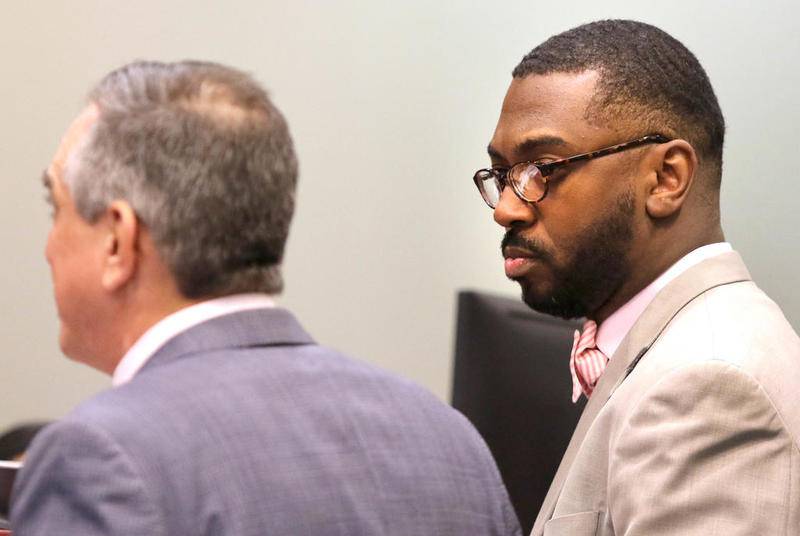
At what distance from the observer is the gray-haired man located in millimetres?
1098

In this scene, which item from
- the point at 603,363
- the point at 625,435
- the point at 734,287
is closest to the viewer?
the point at 625,435

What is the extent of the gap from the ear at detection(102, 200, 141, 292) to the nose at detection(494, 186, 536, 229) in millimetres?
755

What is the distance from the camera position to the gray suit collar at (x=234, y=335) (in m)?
1.20

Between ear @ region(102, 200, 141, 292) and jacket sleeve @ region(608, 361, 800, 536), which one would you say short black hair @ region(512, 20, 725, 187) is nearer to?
jacket sleeve @ region(608, 361, 800, 536)

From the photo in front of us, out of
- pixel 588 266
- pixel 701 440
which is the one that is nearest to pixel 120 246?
pixel 701 440

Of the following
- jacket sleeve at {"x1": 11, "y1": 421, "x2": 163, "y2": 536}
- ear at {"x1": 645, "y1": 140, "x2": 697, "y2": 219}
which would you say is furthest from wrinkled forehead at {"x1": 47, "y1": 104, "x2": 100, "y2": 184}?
ear at {"x1": 645, "y1": 140, "x2": 697, "y2": 219}

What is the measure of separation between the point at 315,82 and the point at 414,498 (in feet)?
6.83

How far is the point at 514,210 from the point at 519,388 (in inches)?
17.6

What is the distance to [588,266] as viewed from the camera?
1.83 meters

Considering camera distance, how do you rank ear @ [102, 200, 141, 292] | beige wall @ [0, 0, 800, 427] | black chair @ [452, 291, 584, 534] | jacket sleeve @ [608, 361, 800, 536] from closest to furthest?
ear @ [102, 200, 141, 292], jacket sleeve @ [608, 361, 800, 536], black chair @ [452, 291, 584, 534], beige wall @ [0, 0, 800, 427]

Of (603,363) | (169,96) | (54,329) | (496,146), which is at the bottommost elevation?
(54,329)

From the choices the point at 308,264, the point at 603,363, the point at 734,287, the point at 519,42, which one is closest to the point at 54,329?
the point at 308,264

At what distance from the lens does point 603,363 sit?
1.89 meters

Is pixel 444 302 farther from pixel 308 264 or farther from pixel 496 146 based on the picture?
pixel 496 146
